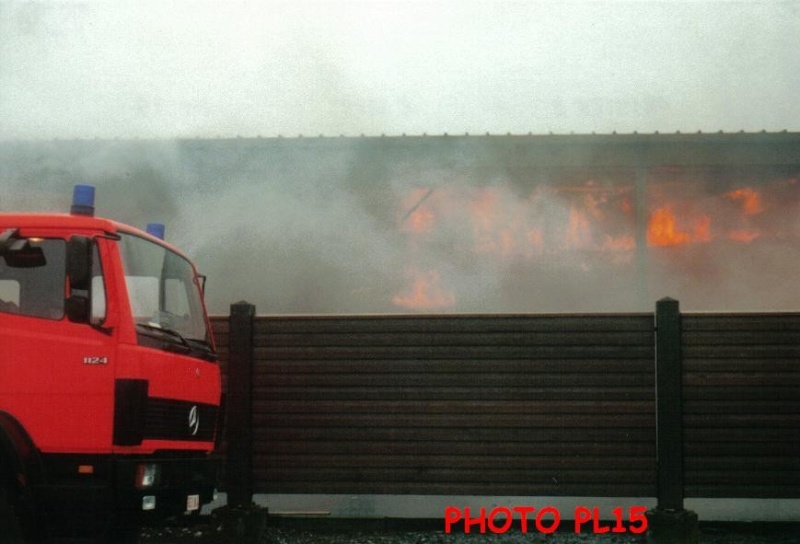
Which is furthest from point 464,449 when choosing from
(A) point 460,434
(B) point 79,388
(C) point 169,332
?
(B) point 79,388

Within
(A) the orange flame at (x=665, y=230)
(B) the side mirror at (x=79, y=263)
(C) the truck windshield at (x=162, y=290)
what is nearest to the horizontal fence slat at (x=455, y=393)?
(C) the truck windshield at (x=162, y=290)

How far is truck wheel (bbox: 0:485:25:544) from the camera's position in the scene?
541 cm

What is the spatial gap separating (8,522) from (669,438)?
513 centimetres

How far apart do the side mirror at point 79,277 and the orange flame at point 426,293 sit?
27.2ft

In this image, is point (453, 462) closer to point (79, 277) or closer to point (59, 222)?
point (79, 277)

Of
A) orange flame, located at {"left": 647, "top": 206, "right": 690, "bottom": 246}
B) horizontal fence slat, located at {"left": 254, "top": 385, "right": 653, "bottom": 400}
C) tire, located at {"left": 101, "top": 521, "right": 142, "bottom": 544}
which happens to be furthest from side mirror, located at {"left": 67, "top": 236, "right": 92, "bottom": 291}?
orange flame, located at {"left": 647, "top": 206, "right": 690, "bottom": 246}

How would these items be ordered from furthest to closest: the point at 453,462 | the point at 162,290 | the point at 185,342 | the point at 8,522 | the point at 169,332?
the point at 453,462
the point at 162,290
the point at 185,342
the point at 169,332
the point at 8,522

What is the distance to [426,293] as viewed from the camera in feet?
44.3

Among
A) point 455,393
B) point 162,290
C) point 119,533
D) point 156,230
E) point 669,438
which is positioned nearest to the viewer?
point 119,533

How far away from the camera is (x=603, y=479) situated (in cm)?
734

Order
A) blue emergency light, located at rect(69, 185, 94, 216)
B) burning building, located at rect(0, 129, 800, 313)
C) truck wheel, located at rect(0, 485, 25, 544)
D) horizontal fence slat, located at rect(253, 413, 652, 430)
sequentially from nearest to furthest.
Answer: truck wheel, located at rect(0, 485, 25, 544) → blue emergency light, located at rect(69, 185, 94, 216) → horizontal fence slat, located at rect(253, 413, 652, 430) → burning building, located at rect(0, 129, 800, 313)

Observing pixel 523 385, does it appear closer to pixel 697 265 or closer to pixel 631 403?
pixel 631 403

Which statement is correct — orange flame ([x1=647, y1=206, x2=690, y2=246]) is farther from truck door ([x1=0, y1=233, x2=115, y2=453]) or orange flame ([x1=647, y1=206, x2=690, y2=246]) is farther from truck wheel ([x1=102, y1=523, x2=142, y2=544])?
truck door ([x1=0, y1=233, x2=115, y2=453])

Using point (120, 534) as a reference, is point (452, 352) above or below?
above
